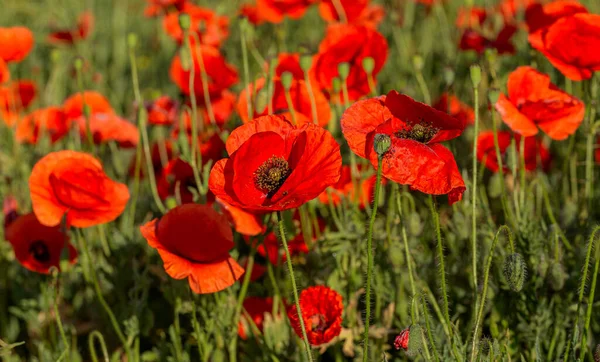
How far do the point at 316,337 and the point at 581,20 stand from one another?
3.17 ft

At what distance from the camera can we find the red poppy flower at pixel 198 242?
156 centimetres

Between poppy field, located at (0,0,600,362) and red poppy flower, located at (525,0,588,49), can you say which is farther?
red poppy flower, located at (525,0,588,49)

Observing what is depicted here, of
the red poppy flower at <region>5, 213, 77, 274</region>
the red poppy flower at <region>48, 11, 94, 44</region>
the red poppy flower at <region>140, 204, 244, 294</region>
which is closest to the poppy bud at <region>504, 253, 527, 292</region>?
the red poppy flower at <region>140, 204, 244, 294</region>

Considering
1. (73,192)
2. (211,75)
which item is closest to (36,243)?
(73,192)

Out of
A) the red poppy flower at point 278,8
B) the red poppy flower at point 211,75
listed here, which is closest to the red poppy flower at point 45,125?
the red poppy flower at point 211,75

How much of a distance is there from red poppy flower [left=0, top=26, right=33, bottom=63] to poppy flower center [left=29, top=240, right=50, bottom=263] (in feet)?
2.79

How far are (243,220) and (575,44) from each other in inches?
34.3

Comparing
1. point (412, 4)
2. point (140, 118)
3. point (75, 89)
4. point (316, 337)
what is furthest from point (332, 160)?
point (412, 4)

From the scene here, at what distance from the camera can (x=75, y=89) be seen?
12.3ft

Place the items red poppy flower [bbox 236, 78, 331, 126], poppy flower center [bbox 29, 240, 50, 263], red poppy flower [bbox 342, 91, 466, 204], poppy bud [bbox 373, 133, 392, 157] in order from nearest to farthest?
poppy bud [bbox 373, 133, 392, 157] → red poppy flower [bbox 342, 91, 466, 204] → poppy flower center [bbox 29, 240, 50, 263] → red poppy flower [bbox 236, 78, 331, 126]

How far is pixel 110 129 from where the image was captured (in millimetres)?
2467

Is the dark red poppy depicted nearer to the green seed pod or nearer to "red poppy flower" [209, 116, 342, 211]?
"red poppy flower" [209, 116, 342, 211]

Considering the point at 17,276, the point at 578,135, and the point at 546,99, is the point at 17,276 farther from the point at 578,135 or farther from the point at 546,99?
the point at 578,135

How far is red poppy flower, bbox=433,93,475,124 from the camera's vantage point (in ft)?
7.23
